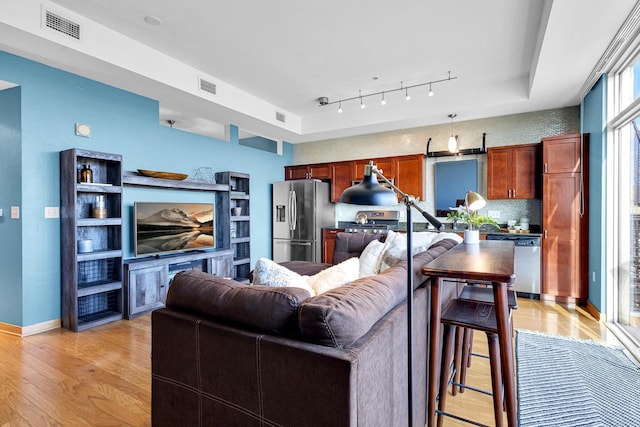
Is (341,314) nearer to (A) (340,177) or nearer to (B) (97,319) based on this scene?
(B) (97,319)

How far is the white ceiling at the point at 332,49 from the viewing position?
2805 mm

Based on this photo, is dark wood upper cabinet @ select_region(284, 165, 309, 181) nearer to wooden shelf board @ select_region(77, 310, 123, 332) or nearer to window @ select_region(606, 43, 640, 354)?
wooden shelf board @ select_region(77, 310, 123, 332)

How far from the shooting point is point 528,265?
4.38m

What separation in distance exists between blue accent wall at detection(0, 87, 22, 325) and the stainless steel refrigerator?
377cm

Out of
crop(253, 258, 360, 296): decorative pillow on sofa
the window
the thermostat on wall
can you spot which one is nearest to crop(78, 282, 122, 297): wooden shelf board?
the thermostat on wall

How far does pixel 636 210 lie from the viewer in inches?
120

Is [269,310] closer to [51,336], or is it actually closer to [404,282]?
[404,282]

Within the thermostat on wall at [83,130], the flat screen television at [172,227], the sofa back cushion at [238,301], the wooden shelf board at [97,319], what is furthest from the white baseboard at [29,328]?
the sofa back cushion at [238,301]

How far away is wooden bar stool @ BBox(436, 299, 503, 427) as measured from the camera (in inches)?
62.3

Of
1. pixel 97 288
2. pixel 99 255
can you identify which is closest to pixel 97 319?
pixel 97 288

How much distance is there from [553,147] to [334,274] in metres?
3.94

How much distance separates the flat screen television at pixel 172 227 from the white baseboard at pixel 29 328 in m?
1.02

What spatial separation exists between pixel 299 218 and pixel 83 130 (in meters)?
3.49

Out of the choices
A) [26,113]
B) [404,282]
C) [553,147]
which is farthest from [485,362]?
[26,113]
